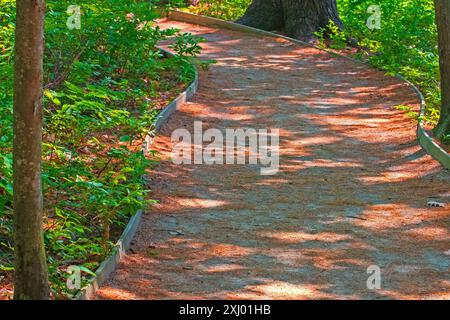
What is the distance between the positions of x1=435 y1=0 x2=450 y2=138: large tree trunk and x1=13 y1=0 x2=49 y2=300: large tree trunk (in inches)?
296

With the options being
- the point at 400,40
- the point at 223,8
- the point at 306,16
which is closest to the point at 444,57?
the point at 400,40

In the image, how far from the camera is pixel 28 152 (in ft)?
21.5

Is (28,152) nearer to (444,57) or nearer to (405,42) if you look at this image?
(444,57)

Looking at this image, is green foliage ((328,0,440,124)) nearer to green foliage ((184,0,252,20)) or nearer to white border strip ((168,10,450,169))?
white border strip ((168,10,450,169))

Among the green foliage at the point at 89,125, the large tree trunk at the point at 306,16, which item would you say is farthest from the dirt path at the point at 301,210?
the large tree trunk at the point at 306,16

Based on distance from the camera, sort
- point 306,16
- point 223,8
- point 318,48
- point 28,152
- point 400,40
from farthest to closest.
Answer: point 223,8 → point 306,16 → point 318,48 → point 400,40 → point 28,152

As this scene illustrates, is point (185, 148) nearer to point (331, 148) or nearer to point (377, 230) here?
point (331, 148)

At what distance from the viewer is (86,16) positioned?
14.0 metres

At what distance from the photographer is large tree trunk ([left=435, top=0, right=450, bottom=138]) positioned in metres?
12.8

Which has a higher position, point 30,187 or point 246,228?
point 30,187

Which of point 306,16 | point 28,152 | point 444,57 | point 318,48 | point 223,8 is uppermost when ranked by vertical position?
point 28,152

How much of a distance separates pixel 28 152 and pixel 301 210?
4330 mm
